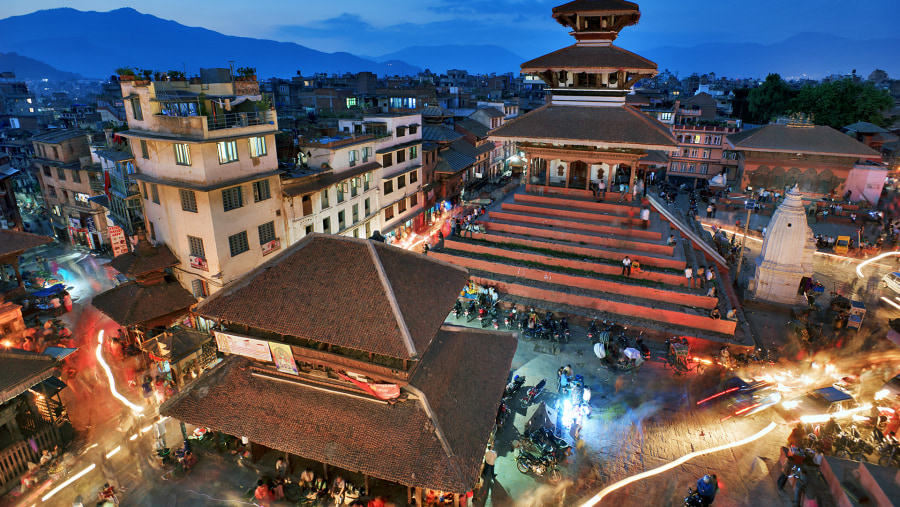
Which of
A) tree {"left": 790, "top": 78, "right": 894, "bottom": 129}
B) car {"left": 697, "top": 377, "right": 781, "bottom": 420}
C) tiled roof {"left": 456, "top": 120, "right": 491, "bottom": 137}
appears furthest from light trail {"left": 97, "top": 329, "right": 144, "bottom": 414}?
tree {"left": 790, "top": 78, "right": 894, "bottom": 129}

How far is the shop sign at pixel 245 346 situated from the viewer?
13625 mm

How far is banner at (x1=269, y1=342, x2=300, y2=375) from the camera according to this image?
44.0 ft

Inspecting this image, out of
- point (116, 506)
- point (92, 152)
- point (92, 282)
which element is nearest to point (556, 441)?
point (116, 506)

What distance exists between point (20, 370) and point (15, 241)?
Answer: 1206 centimetres

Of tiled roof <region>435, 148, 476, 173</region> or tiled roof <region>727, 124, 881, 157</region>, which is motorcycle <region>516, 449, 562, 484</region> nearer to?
tiled roof <region>435, 148, 476, 173</region>

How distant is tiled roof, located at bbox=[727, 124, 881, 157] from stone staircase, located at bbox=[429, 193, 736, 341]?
2807 centimetres

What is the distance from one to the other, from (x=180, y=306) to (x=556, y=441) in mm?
20605

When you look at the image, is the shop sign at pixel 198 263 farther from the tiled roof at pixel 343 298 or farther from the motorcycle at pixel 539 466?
the motorcycle at pixel 539 466

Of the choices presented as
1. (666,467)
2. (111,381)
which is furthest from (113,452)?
(666,467)

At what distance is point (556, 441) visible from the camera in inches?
638

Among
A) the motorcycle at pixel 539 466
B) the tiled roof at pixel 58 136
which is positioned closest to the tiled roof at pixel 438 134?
the tiled roof at pixel 58 136

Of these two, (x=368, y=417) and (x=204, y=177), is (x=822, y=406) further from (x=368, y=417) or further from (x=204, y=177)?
(x=204, y=177)

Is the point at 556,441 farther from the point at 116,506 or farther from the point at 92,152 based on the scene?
the point at 92,152

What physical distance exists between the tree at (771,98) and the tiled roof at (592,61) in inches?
2041
